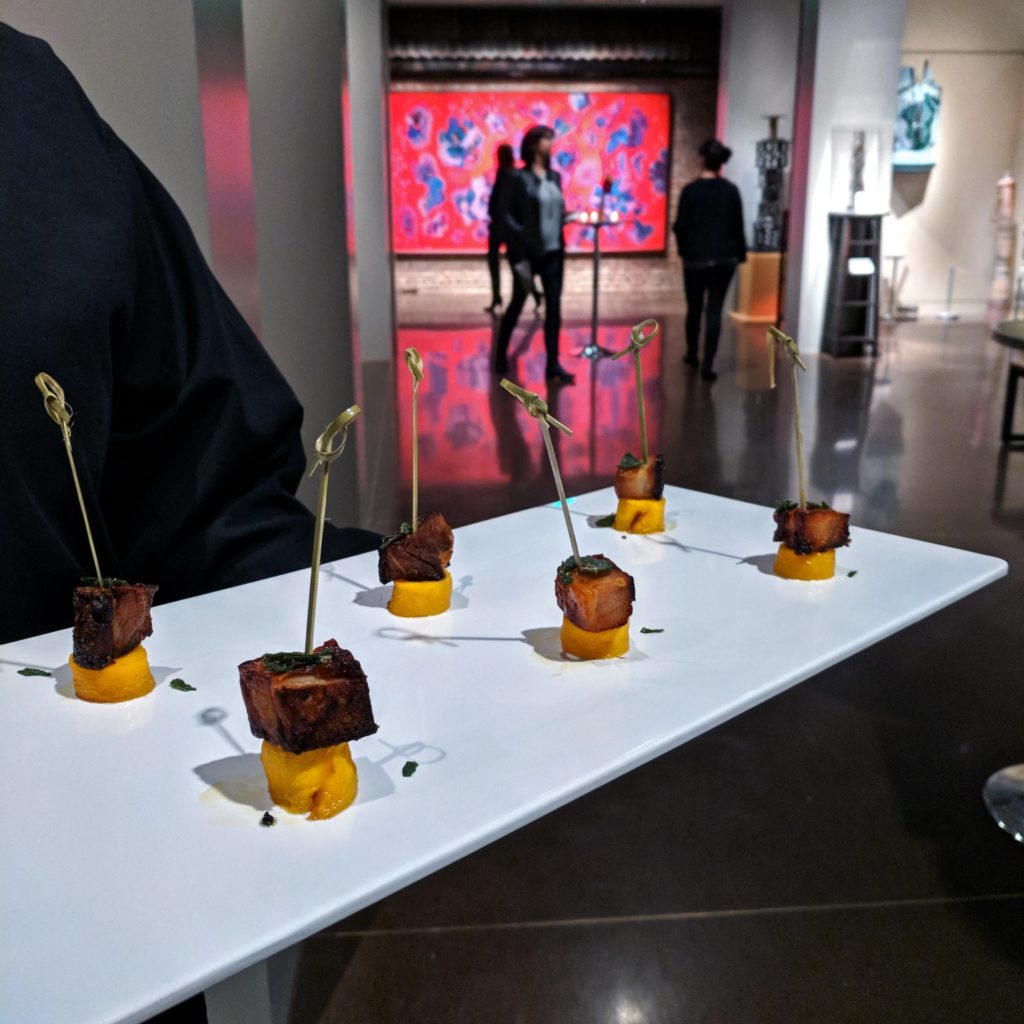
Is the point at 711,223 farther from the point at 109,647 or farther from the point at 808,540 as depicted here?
the point at 109,647

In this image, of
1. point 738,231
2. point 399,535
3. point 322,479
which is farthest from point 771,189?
point 322,479

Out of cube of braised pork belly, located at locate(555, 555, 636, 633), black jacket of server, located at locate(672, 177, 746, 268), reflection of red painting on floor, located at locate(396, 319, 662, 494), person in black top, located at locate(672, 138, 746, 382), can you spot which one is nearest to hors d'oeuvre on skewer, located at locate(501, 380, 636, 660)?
cube of braised pork belly, located at locate(555, 555, 636, 633)

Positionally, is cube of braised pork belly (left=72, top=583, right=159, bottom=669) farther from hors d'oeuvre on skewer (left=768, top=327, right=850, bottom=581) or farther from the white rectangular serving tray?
hors d'oeuvre on skewer (left=768, top=327, right=850, bottom=581)

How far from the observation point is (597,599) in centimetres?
82

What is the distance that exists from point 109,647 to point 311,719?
0.66 ft

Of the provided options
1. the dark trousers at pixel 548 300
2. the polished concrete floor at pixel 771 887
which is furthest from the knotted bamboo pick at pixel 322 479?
the dark trousers at pixel 548 300

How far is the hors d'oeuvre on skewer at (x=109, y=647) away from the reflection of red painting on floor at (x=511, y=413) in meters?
3.32

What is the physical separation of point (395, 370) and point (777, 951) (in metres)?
5.87

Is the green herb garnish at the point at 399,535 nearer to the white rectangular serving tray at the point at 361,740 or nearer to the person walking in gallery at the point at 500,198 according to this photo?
the white rectangular serving tray at the point at 361,740

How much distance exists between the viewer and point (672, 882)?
185 cm

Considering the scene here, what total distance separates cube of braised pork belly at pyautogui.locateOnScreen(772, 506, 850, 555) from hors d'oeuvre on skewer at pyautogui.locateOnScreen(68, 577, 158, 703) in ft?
1.90

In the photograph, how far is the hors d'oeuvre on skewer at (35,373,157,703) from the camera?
2.48 ft

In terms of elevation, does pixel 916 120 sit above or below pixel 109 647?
above

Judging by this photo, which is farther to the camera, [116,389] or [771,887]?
[771,887]
